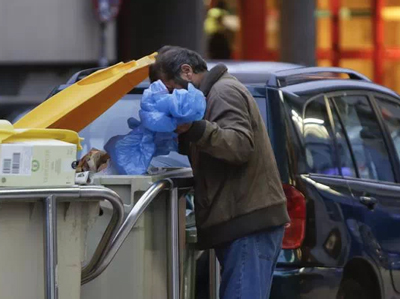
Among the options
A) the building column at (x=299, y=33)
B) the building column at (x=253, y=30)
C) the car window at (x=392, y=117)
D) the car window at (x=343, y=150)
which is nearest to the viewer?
the car window at (x=343, y=150)

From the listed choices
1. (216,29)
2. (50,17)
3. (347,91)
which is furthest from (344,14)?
(347,91)

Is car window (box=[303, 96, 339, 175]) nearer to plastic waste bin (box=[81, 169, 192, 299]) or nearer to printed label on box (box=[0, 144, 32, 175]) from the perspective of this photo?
plastic waste bin (box=[81, 169, 192, 299])

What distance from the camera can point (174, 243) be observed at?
542 centimetres

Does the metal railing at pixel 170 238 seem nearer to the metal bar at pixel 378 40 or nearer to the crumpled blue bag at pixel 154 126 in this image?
the crumpled blue bag at pixel 154 126

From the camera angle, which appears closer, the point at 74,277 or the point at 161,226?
the point at 74,277

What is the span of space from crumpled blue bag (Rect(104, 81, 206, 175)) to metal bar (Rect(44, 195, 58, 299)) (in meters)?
0.72

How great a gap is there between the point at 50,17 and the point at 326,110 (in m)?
10.9

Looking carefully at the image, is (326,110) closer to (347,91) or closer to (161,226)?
(347,91)

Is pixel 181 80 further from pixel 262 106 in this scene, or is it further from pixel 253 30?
pixel 253 30

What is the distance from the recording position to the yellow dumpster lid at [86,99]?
545 centimetres

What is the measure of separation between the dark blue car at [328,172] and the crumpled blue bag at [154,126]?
0.70m

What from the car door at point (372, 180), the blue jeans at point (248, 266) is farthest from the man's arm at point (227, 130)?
the car door at point (372, 180)

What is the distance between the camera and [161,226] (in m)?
5.46

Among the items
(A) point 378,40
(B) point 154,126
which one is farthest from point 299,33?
(B) point 154,126
